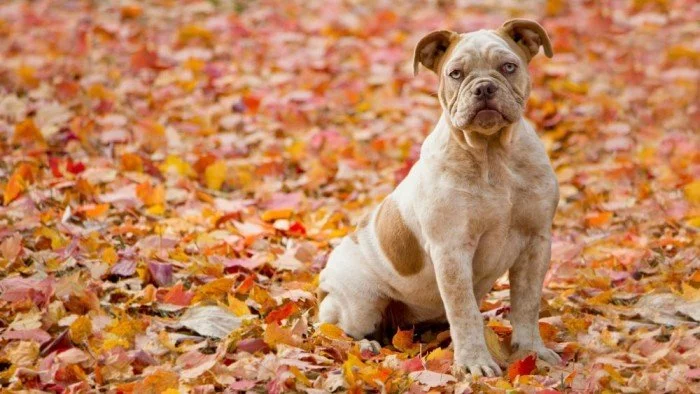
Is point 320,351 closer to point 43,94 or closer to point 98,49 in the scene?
point 43,94

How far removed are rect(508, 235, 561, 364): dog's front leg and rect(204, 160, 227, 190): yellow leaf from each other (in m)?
3.18

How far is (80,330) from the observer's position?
14.9 feet

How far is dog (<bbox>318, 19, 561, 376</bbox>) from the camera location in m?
4.19

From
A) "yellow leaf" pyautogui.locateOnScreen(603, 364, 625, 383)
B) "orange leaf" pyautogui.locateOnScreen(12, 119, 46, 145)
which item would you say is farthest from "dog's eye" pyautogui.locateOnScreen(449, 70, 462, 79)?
"orange leaf" pyautogui.locateOnScreen(12, 119, 46, 145)

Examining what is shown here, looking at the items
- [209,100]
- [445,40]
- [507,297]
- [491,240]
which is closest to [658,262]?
[507,297]

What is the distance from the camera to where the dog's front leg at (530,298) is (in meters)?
4.44

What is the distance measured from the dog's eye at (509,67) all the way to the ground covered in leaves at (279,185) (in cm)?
122

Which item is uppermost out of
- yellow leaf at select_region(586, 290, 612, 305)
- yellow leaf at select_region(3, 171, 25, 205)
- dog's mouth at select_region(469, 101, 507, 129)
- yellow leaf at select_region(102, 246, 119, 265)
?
dog's mouth at select_region(469, 101, 507, 129)

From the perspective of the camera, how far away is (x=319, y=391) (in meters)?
3.96

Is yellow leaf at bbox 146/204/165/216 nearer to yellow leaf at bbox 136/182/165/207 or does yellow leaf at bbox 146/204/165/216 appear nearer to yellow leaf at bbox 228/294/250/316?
yellow leaf at bbox 136/182/165/207

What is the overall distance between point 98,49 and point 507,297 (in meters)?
5.88

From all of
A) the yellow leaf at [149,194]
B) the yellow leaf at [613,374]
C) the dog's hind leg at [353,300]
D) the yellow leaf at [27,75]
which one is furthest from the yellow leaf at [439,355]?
the yellow leaf at [27,75]

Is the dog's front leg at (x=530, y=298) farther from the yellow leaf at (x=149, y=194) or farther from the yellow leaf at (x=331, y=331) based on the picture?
the yellow leaf at (x=149, y=194)

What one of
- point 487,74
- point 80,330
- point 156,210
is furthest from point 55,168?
point 487,74
